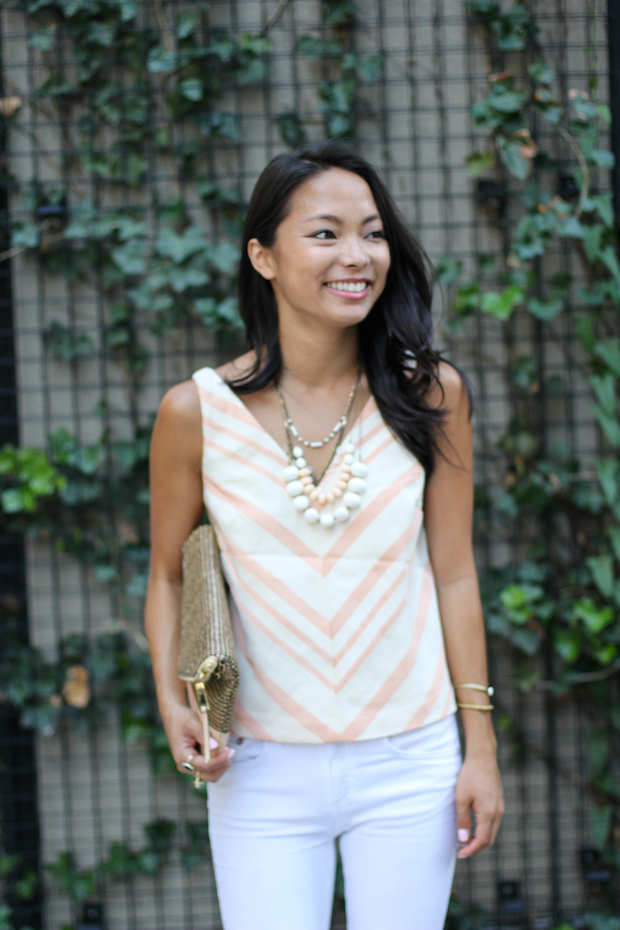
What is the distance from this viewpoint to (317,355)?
1.22 metres

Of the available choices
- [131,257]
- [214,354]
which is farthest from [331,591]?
[131,257]

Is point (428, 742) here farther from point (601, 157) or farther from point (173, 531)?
point (601, 157)

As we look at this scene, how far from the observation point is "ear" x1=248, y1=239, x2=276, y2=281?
→ 1.20 meters

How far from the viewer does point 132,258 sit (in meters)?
2.07

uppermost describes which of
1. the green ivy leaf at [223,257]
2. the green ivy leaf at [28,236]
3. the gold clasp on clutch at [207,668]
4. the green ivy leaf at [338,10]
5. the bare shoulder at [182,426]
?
the green ivy leaf at [338,10]

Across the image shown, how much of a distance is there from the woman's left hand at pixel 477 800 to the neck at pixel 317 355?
0.65 metres

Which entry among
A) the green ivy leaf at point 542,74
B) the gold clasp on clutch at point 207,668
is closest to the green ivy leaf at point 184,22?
the green ivy leaf at point 542,74

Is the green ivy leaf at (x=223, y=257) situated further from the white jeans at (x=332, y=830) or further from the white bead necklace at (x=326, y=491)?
the white jeans at (x=332, y=830)

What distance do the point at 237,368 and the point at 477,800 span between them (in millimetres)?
782

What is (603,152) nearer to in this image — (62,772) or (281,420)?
(281,420)

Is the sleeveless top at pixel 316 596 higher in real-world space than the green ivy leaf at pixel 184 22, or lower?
lower

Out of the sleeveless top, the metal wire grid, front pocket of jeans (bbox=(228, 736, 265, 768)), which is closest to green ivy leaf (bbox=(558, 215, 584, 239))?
the metal wire grid

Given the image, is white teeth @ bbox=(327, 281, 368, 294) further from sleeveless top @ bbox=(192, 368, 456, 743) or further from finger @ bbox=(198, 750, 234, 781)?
finger @ bbox=(198, 750, 234, 781)

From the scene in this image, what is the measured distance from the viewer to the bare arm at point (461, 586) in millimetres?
1209
